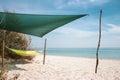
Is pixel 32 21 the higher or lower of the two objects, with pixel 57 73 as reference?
higher

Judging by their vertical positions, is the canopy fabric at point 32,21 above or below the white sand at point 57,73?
above

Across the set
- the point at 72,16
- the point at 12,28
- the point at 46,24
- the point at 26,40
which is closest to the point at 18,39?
the point at 26,40

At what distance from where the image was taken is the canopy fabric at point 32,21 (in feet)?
13.8

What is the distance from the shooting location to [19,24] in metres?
4.68

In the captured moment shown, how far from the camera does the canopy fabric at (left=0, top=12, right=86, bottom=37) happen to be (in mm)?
4204

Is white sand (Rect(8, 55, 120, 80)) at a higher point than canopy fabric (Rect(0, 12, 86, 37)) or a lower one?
lower

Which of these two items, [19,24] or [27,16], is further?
[19,24]

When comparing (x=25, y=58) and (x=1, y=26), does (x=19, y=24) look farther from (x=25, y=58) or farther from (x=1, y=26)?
(x=25, y=58)

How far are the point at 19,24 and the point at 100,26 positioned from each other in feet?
7.80

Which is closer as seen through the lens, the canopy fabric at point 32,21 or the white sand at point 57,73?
the canopy fabric at point 32,21

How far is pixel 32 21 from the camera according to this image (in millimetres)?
4484

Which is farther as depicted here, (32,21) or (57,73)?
(57,73)

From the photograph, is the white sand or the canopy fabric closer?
the canopy fabric

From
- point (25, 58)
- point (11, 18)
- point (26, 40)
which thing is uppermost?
point (11, 18)
